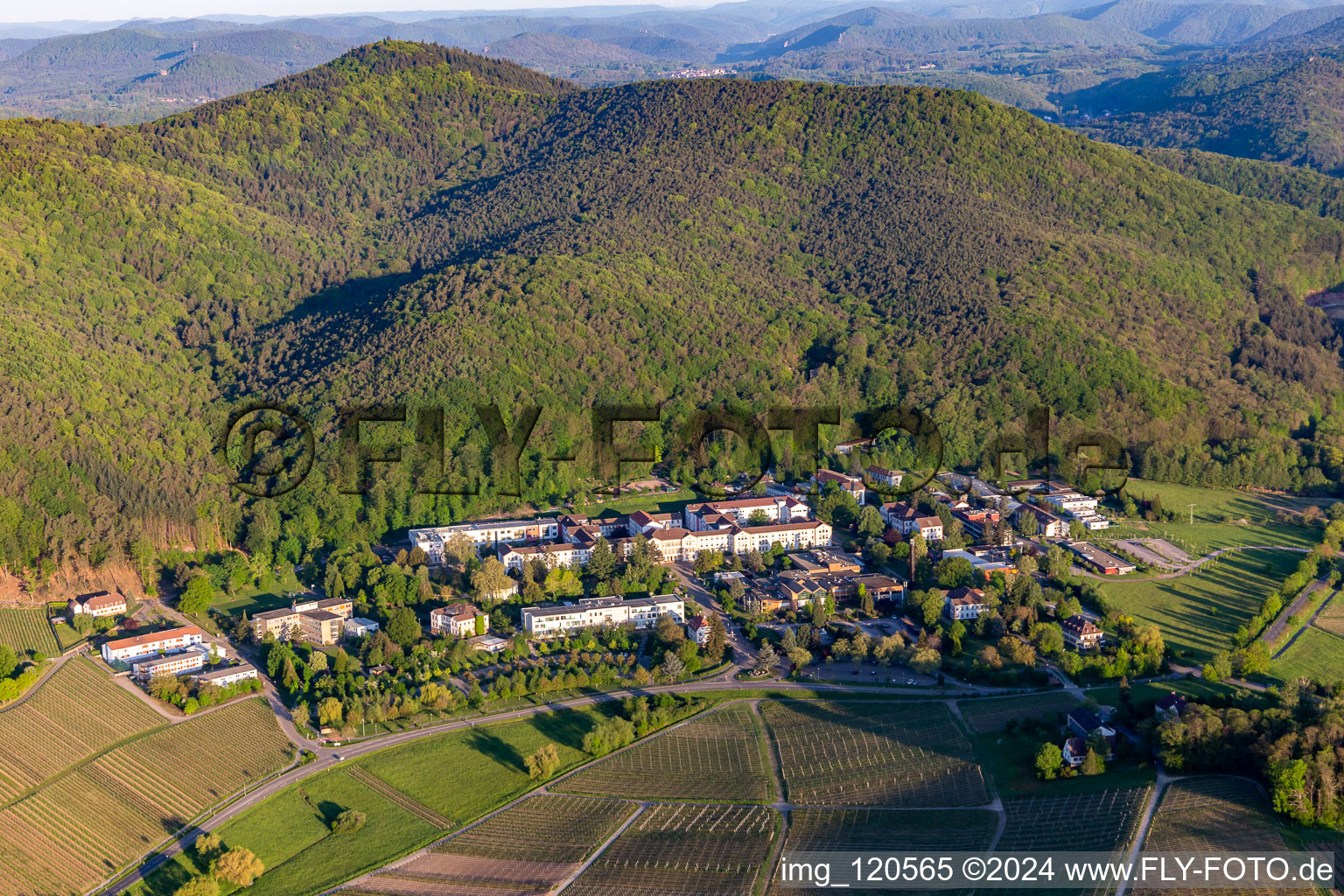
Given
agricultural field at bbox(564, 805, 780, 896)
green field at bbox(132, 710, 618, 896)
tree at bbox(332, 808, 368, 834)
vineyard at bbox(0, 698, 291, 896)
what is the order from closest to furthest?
agricultural field at bbox(564, 805, 780, 896), green field at bbox(132, 710, 618, 896), vineyard at bbox(0, 698, 291, 896), tree at bbox(332, 808, 368, 834)

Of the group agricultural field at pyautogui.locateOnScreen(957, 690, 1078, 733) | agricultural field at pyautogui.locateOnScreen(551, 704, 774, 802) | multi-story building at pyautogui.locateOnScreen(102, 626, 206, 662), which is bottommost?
agricultural field at pyautogui.locateOnScreen(551, 704, 774, 802)

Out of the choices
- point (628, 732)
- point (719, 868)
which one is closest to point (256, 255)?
point (628, 732)

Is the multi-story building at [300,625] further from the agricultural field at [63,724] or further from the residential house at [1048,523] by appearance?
the residential house at [1048,523]

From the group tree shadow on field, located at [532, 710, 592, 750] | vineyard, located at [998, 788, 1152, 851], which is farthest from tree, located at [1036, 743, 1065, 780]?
tree shadow on field, located at [532, 710, 592, 750]

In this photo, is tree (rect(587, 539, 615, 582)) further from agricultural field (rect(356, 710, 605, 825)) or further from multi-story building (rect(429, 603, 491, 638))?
agricultural field (rect(356, 710, 605, 825))

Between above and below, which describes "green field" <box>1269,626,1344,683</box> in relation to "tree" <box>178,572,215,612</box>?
below

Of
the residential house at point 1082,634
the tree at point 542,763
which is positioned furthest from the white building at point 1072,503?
the tree at point 542,763
